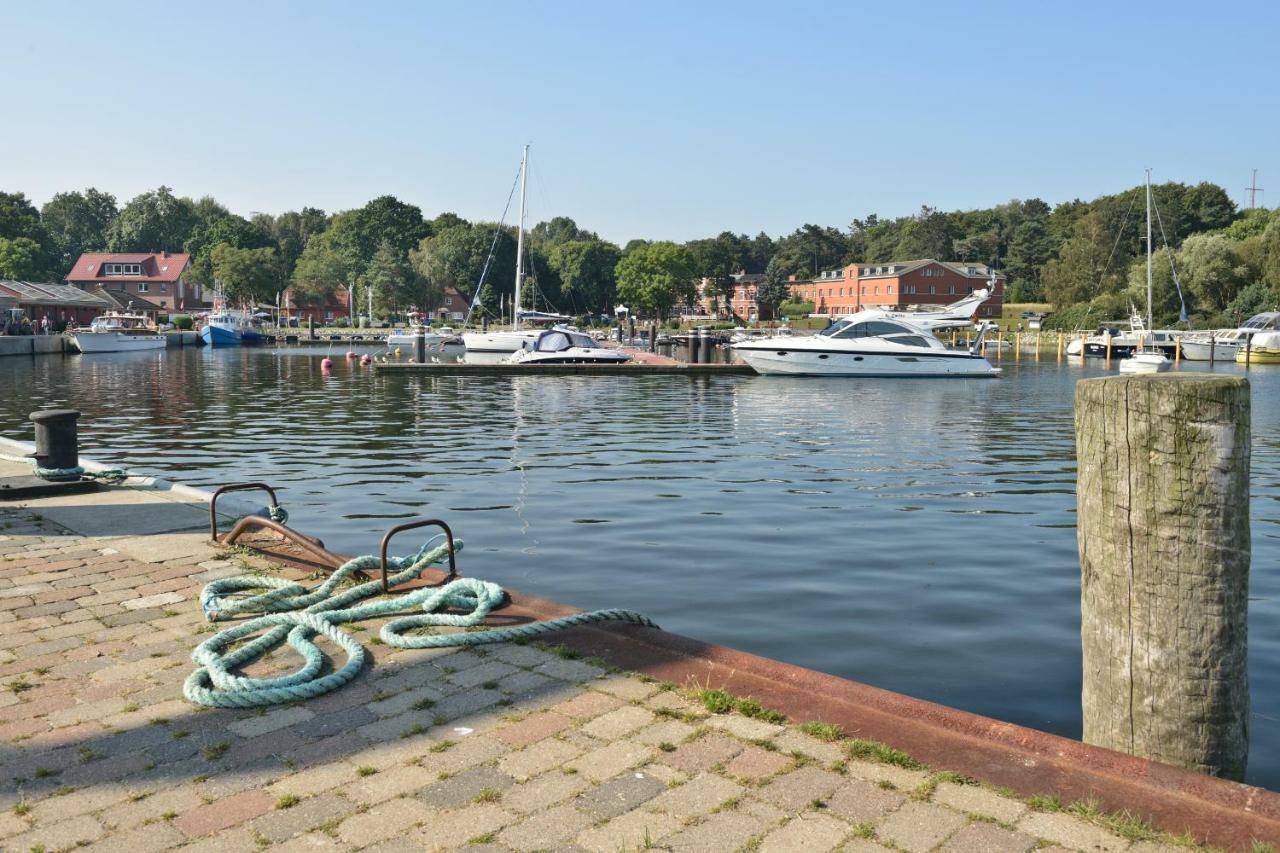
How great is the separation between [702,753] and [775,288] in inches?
5418

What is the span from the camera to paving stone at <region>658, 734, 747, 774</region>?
12.5 feet

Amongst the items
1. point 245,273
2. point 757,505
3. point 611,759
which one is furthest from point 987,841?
point 245,273

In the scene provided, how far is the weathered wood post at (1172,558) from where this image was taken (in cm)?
376

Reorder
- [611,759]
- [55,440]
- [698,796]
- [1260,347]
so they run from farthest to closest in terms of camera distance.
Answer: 1. [1260,347]
2. [55,440]
3. [611,759]
4. [698,796]

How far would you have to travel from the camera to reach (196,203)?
157750mm

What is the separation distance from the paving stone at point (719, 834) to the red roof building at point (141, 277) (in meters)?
126

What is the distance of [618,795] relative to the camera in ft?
11.7

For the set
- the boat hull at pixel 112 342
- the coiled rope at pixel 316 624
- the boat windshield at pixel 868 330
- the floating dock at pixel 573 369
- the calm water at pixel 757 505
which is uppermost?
the boat hull at pixel 112 342

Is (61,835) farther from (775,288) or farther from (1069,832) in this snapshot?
(775,288)

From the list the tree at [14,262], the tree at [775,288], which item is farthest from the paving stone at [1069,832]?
the tree at [775,288]

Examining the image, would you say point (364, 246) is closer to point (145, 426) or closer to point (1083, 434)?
point (145, 426)

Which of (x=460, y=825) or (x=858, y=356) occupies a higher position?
(x=858, y=356)

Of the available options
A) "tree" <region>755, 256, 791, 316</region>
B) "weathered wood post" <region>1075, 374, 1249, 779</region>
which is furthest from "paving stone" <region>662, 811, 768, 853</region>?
"tree" <region>755, 256, 791, 316</region>

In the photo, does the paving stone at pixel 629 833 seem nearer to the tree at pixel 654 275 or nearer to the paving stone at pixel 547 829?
the paving stone at pixel 547 829
